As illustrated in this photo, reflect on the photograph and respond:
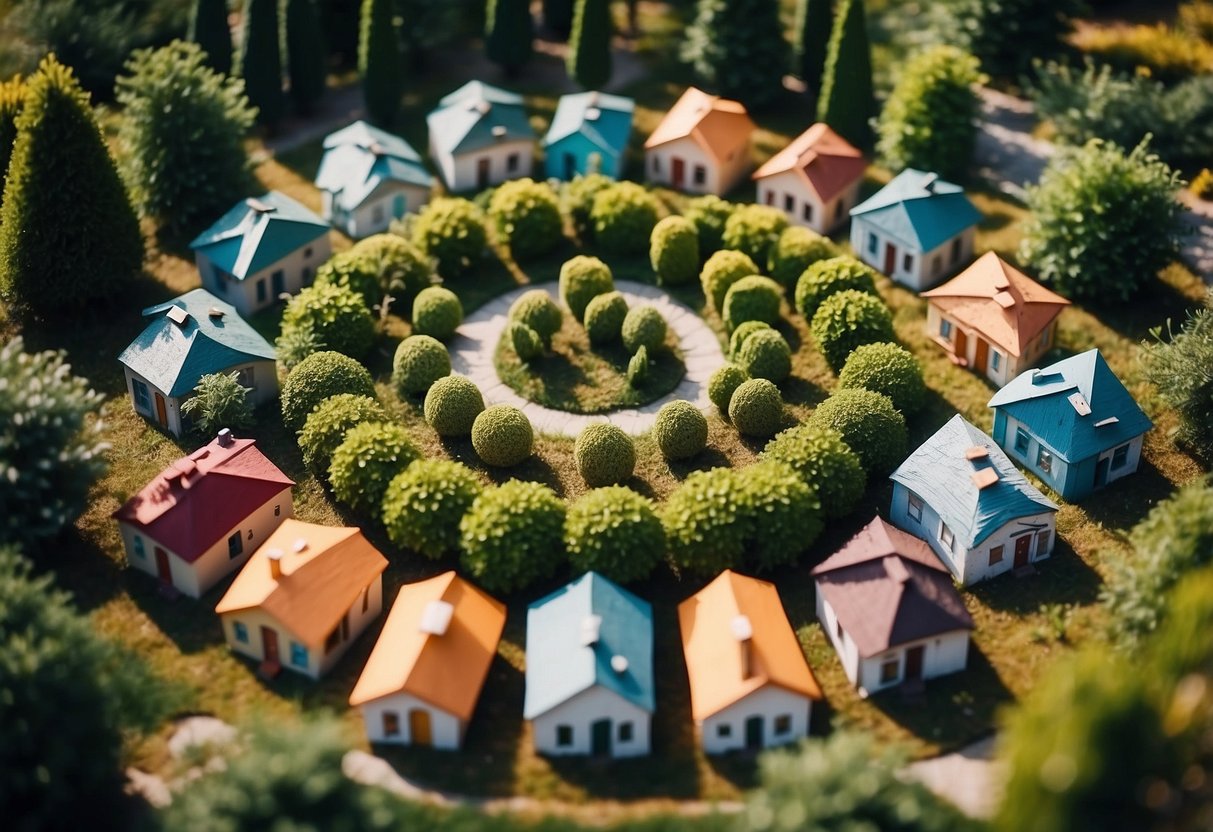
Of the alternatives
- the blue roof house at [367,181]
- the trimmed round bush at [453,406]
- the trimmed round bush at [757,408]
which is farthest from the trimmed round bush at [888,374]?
the blue roof house at [367,181]

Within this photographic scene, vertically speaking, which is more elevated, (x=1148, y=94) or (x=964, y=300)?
(x=1148, y=94)

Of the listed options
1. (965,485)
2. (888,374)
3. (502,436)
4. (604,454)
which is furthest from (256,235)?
(965,485)

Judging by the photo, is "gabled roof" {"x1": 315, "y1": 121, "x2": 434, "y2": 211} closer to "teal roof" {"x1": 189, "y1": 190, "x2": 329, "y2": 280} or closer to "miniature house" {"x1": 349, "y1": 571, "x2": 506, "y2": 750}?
"teal roof" {"x1": 189, "y1": 190, "x2": 329, "y2": 280}

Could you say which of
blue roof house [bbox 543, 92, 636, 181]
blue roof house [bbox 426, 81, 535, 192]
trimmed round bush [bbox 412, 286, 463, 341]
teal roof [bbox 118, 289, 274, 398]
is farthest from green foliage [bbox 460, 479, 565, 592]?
blue roof house [bbox 426, 81, 535, 192]

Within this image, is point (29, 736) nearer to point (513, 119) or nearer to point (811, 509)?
point (811, 509)

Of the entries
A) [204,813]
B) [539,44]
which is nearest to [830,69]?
[539,44]
